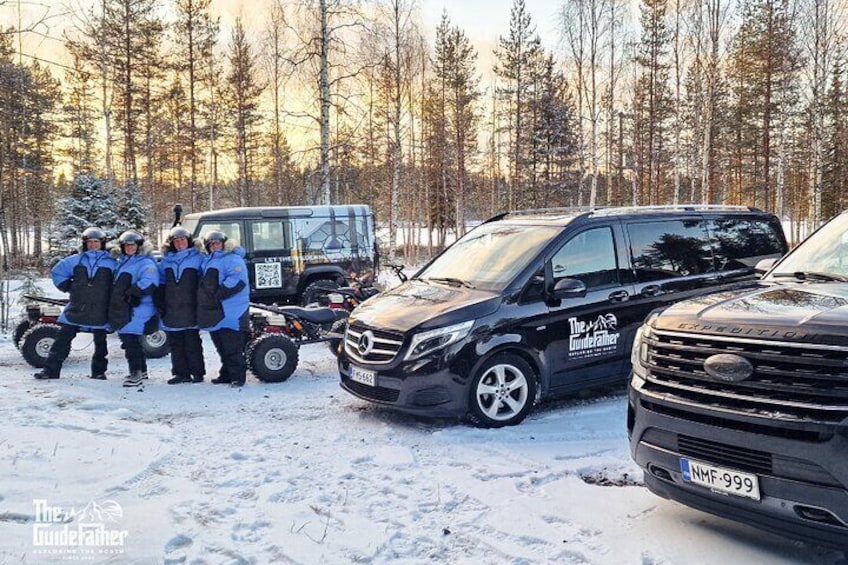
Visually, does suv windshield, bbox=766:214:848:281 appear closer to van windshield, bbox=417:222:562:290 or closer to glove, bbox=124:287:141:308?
van windshield, bbox=417:222:562:290

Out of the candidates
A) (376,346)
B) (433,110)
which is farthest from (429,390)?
(433,110)

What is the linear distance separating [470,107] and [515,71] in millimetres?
3662

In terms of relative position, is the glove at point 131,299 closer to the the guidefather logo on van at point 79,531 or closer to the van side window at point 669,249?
the the guidefather logo on van at point 79,531

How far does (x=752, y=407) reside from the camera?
302 centimetres

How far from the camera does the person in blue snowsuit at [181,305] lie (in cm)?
765

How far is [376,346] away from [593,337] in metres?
2.16

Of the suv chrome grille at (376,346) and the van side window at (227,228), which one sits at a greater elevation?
the van side window at (227,228)

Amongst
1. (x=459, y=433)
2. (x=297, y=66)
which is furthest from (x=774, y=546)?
(x=297, y=66)

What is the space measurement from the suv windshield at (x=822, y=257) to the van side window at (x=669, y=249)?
6.55 ft

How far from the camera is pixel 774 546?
338 centimetres

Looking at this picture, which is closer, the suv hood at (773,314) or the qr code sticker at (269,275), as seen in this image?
the suv hood at (773,314)

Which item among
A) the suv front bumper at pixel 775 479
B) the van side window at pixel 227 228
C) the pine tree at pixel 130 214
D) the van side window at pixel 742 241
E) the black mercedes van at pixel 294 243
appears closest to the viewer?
the suv front bumper at pixel 775 479

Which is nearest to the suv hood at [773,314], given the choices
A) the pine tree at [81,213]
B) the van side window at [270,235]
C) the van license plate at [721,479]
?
the van license plate at [721,479]

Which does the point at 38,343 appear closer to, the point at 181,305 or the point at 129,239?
the point at 129,239
